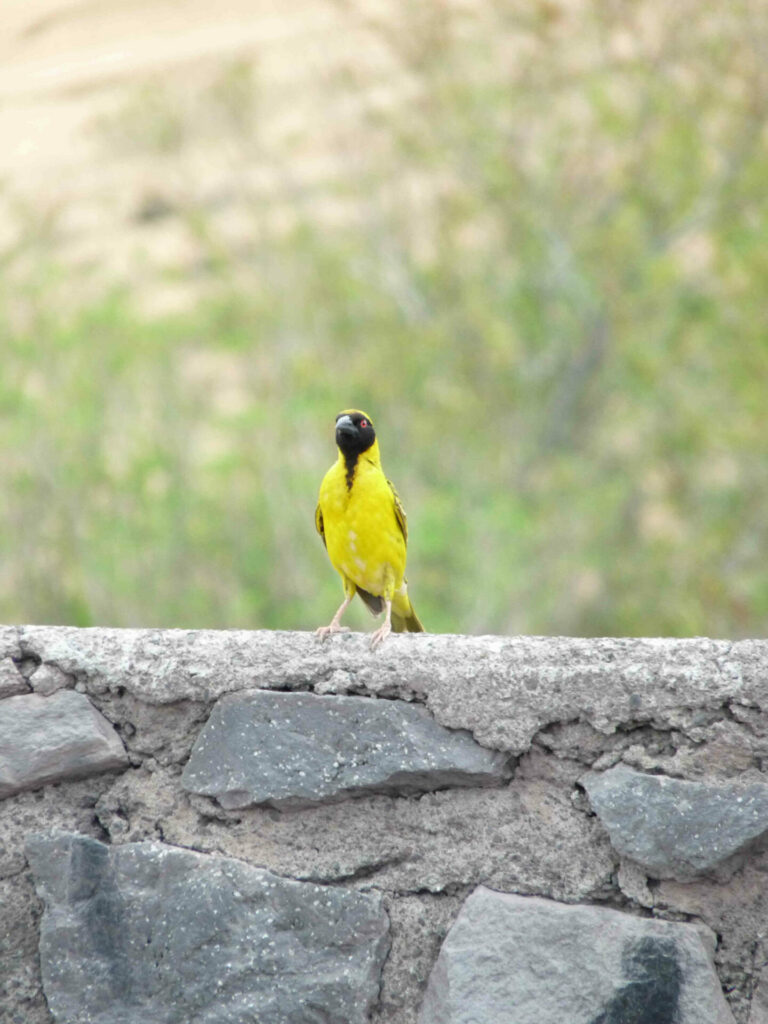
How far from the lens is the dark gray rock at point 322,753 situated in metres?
2.41

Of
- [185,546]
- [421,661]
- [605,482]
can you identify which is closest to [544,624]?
[605,482]

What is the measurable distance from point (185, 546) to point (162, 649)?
60.9 ft

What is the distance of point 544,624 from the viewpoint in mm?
20141

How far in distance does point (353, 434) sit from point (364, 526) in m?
0.28

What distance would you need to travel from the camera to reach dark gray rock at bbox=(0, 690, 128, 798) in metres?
2.48

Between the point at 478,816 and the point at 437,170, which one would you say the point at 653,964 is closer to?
the point at 478,816

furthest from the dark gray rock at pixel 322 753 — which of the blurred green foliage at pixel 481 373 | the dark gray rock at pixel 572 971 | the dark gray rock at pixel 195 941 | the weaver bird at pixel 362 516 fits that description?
the blurred green foliage at pixel 481 373

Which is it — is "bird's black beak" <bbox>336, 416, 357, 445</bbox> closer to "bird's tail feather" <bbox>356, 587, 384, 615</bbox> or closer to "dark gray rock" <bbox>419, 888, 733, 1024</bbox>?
"bird's tail feather" <bbox>356, 587, 384, 615</bbox>

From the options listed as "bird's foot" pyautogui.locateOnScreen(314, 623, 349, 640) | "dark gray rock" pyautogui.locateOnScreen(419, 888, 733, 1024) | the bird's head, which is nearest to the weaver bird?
the bird's head

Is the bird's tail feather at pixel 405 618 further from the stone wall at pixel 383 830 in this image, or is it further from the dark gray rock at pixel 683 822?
the dark gray rock at pixel 683 822

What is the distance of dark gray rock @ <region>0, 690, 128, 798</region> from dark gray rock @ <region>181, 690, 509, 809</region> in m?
0.17

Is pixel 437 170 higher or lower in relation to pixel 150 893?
higher

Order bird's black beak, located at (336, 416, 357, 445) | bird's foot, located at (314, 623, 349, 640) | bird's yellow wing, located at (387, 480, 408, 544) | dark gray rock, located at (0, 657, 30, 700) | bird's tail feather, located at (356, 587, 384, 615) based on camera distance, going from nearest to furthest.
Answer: dark gray rock, located at (0, 657, 30, 700) → bird's foot, located at (314, 623, 349, 640) → bird's black beak, located at (336, 416, 357, 445) → bird's yellow wing, located at (387, 480, 408, 544) → bird's tail feather, located at (356, 587, 384, 615)

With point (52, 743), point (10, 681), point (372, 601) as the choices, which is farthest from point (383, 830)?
point (372, 601)
